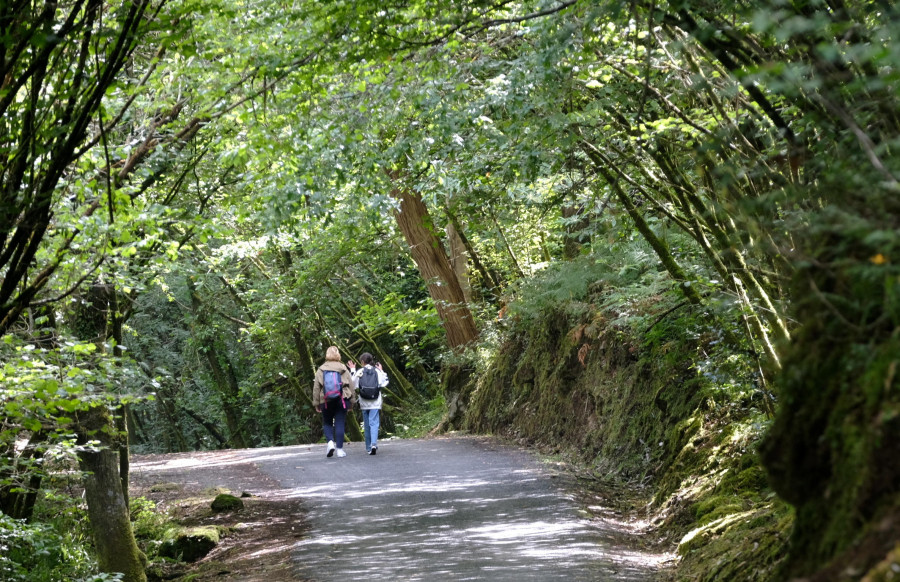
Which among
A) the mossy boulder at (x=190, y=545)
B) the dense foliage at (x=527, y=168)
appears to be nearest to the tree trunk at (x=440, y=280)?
the dense foliage at (x=527, y=168)

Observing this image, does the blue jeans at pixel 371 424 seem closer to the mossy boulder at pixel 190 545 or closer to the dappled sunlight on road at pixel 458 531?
the dappled sunlight on road at pixel 458 531

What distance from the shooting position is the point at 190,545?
34.8ft

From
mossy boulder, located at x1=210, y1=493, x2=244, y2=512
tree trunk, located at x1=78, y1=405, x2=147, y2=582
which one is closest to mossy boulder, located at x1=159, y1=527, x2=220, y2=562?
tree trunk, located at x1=78, y1=405, x2=147, y2=582

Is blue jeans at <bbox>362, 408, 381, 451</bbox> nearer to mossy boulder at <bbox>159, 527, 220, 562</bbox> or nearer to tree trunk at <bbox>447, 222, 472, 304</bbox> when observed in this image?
mossy boulder at <bbox>159, 527, 220, 562</bbox>

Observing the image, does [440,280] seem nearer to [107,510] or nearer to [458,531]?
[107,510]

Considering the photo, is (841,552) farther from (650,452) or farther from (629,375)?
(629,375)

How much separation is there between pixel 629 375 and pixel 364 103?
6206mm

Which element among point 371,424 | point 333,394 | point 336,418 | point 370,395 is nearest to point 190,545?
point 333,394

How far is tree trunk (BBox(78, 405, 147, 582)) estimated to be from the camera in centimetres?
Result: 1007

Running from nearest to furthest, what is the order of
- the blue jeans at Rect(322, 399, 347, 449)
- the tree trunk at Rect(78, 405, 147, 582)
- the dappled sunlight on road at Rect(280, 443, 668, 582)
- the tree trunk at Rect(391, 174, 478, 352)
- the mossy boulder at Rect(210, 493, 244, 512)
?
the dappled sunlight on road at Rect(280, 443, 668, 582), the tree trunk at Rect(78, 405, 147, 582), the mossy boulder at Rect(210, 493, 244, 512), the blue jeans at Rect(322, 399, 347, 449), the tree trunk at Rect(391, 174, 478, 352)

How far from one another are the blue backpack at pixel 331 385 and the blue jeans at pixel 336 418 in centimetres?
14

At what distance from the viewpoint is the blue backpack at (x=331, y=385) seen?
1577 cm

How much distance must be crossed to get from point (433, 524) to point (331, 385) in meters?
6.44

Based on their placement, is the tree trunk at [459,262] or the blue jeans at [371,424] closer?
the blue jeans at [371,424]
